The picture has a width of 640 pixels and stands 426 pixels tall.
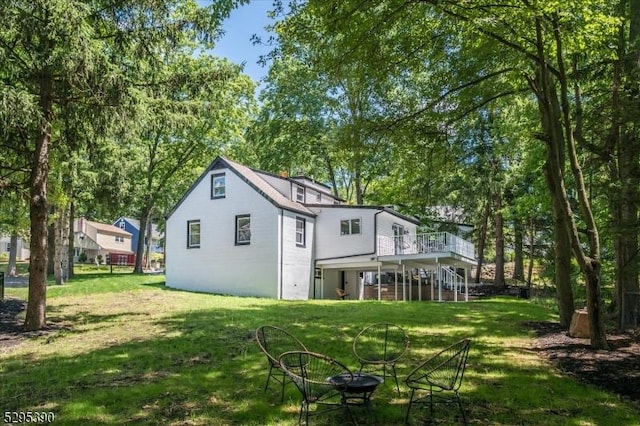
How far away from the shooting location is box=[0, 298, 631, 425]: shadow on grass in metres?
5.00

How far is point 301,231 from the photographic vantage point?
904 inches

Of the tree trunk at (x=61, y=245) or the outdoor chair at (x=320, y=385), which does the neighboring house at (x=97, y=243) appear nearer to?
the tree trunk at (x=61, y=245)

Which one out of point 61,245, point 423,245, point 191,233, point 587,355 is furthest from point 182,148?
point 587,355

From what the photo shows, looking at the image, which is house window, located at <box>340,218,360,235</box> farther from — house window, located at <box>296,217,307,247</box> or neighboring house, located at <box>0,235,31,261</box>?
neighboring house, located at <box>0,235,31,261</box>

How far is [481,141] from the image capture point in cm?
2627

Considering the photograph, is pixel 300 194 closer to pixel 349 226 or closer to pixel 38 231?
pixel 349 226

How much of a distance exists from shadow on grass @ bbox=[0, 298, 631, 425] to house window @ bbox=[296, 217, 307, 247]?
12.2 meters

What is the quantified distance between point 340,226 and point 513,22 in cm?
1674

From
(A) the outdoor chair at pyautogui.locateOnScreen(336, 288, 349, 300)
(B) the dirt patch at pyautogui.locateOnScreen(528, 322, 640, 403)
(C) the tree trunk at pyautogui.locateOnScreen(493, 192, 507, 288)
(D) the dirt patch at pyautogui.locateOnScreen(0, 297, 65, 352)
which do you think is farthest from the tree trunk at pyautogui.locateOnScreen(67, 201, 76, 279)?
(C) the tree trunk at pyautogui.locateOnScreen(493, 192, 507, 288)

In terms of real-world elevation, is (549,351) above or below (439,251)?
below

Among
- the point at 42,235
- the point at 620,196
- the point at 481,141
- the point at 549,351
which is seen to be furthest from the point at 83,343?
the point at 481,141

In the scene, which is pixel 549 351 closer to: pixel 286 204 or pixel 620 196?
pixel 620 196
